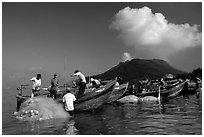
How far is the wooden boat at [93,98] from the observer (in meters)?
17.5

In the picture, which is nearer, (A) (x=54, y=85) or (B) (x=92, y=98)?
(B) (x=92, y=98)

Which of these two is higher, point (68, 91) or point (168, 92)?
point (68, 91)

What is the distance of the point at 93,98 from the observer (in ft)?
58.8

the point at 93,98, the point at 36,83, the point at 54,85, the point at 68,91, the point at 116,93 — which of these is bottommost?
the point at 93,98

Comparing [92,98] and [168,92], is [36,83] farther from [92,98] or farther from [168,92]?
[168,92]

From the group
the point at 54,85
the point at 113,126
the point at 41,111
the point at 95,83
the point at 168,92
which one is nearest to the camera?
the point at 113,126

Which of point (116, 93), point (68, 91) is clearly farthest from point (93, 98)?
point (116, 93)

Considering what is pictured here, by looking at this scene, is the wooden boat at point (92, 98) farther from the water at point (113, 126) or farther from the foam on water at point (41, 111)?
the water at point (113, 126)

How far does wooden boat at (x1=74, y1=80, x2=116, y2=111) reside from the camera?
689 inches

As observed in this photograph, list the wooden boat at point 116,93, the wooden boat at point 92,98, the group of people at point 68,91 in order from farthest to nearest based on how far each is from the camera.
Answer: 1. the wooden boat at point 116,93
2. the wooden boat at point 92,98
3. the group of people at point 68,91

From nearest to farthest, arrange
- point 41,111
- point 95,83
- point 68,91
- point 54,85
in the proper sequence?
point 41,111
point 68,91
point 54,85
point 95,83

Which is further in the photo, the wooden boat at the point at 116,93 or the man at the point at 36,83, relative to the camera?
the wooden boat at the point at 116,93

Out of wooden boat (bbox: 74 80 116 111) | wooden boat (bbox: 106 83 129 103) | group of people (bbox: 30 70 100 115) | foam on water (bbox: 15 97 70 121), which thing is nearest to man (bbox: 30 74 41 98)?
group of people (bbox: 30 70 100 115)

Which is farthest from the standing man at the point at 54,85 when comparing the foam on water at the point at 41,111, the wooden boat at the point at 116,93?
the wooden boat at the point at 116,93
